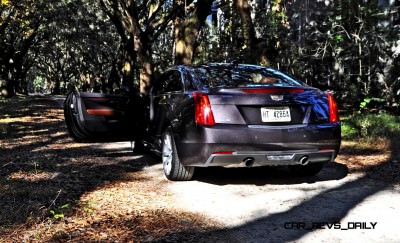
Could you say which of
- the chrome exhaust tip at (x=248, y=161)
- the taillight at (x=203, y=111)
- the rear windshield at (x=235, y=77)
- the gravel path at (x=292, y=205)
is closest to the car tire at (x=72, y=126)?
the gravel path at (x=292, y=205)

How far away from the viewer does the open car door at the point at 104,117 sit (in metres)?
6.19

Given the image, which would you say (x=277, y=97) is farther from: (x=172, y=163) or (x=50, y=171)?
(x=50, y=171)

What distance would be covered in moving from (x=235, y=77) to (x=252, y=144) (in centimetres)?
113

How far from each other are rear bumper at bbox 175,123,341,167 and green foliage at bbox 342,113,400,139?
4093 millimetres

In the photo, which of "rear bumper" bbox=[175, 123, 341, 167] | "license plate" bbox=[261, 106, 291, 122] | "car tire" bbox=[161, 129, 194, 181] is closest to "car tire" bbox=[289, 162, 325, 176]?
"rear bumper" bbox=[175, 123, 341, 167]

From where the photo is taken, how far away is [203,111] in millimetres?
4566

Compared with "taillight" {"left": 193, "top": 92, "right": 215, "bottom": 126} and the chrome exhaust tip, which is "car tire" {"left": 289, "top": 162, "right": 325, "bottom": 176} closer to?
the chrome exhaust tip

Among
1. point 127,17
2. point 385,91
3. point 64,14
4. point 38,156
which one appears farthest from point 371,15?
point 64,14

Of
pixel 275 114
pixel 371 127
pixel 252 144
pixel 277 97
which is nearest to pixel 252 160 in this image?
pixel 252 144

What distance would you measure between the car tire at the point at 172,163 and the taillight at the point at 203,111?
679mm

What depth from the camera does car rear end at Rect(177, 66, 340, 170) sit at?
452 cm

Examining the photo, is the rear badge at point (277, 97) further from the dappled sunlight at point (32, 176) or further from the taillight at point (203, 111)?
the dappled sunlight at point (32, 176)

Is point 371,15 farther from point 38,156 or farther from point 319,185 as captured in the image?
point 38,156

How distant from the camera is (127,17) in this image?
16.3 m
